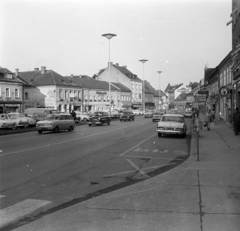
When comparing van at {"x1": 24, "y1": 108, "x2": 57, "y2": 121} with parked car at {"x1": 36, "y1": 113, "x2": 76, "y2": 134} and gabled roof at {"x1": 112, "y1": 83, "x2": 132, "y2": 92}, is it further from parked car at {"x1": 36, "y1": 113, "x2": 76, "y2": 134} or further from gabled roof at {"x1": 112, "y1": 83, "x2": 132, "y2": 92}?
gabled roof at {"x1": 112, "y1": 83, "x2": 132, "y2": 92}

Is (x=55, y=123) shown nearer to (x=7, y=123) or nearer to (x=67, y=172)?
(x=7, y=123)

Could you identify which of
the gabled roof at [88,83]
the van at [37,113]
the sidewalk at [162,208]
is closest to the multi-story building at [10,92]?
the van at [37,113]

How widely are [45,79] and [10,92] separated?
1465cm

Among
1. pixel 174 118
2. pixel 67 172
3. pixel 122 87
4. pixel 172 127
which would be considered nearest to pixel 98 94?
pixel 122 87

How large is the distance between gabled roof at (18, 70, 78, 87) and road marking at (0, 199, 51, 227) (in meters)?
59.7

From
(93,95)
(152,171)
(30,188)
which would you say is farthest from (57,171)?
(93,95)

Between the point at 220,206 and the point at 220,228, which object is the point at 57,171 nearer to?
the point at 220,206

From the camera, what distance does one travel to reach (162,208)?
590 cm

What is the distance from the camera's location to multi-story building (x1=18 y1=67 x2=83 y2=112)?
6494 cm

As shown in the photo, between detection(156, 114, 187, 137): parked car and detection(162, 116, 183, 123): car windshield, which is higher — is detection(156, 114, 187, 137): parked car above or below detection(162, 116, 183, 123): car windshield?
below

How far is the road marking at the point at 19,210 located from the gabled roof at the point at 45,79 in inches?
2351

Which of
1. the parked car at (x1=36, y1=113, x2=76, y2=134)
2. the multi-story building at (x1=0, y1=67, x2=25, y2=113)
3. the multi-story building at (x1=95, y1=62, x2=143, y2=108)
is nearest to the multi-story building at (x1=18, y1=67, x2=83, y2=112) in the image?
the multi-story building at (x1=0, y1=67, x2=25, y2=113)

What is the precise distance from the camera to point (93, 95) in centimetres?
7838

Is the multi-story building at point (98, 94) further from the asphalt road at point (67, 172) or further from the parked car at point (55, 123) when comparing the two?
the asphalt road at point (67, 172)
